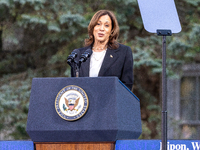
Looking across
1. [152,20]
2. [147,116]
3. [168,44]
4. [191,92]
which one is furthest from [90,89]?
[191,92]

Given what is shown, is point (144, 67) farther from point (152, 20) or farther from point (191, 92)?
point (152, 20)

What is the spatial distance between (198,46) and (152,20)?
471 cm

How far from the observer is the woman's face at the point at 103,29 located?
9.02 ft

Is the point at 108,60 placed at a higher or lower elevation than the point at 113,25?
lower

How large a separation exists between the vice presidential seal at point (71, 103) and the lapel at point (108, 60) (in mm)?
615

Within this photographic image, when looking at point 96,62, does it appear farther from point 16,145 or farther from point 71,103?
point 16,145

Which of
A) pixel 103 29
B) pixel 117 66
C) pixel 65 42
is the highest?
pixel 65 42

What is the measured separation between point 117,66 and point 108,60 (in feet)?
0.25

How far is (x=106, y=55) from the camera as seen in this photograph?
108 inches

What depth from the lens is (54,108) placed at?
82.4 inches

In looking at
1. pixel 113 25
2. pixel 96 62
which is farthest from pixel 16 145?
pixel 113 25

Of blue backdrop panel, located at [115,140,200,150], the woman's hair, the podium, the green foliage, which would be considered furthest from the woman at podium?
the green foliage

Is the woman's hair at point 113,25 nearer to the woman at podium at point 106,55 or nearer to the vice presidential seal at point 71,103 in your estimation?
the woman at podium at point 106,55

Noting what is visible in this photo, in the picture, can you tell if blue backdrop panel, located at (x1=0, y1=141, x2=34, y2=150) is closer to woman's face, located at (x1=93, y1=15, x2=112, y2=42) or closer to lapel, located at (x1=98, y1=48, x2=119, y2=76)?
lapel, located at (x1=98, y1=48, x2=119, y2=76)
